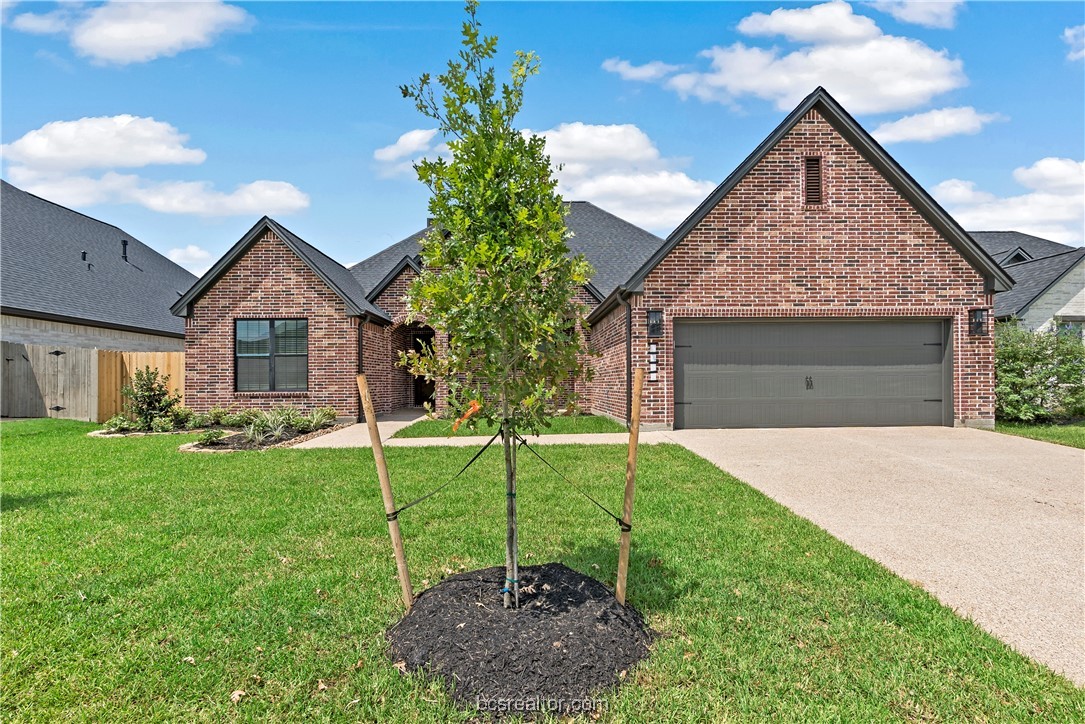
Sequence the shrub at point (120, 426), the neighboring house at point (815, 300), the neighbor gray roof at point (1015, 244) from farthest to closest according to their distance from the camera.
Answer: the neighbor gray roof at point (1015, 244) < the shrub at point (120, 426) < the neighboring house at point (815, 300)

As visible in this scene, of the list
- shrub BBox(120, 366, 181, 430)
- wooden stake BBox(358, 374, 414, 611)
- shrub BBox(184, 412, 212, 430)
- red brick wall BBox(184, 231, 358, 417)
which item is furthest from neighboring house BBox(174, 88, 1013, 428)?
shrub BBox(120, 366, 181, 430)

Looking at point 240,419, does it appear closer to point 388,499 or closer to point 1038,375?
point 388,499

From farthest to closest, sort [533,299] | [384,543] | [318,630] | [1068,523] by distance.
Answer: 1. [1068,523]
2. [384,543]
3. [318,630]
4. [533,299]

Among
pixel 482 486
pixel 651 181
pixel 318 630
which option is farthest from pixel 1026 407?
pixel 651 181

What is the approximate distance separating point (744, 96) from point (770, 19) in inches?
139

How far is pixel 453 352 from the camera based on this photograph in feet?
10.7

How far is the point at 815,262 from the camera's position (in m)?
12.5

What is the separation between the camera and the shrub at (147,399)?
13328 millimetres

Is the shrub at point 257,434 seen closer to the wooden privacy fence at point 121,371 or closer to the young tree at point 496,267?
the wooden privacy fence at point 121,371

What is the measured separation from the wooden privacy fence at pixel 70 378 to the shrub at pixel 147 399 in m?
1.35

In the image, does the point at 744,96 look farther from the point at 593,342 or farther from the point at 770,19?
the point at 593,342

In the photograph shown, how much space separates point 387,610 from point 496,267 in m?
2.24

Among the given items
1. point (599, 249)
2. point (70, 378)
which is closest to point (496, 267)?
point (70, 378)

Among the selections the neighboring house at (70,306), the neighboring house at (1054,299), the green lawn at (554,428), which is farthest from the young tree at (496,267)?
the neighboring house at (1054,299)
